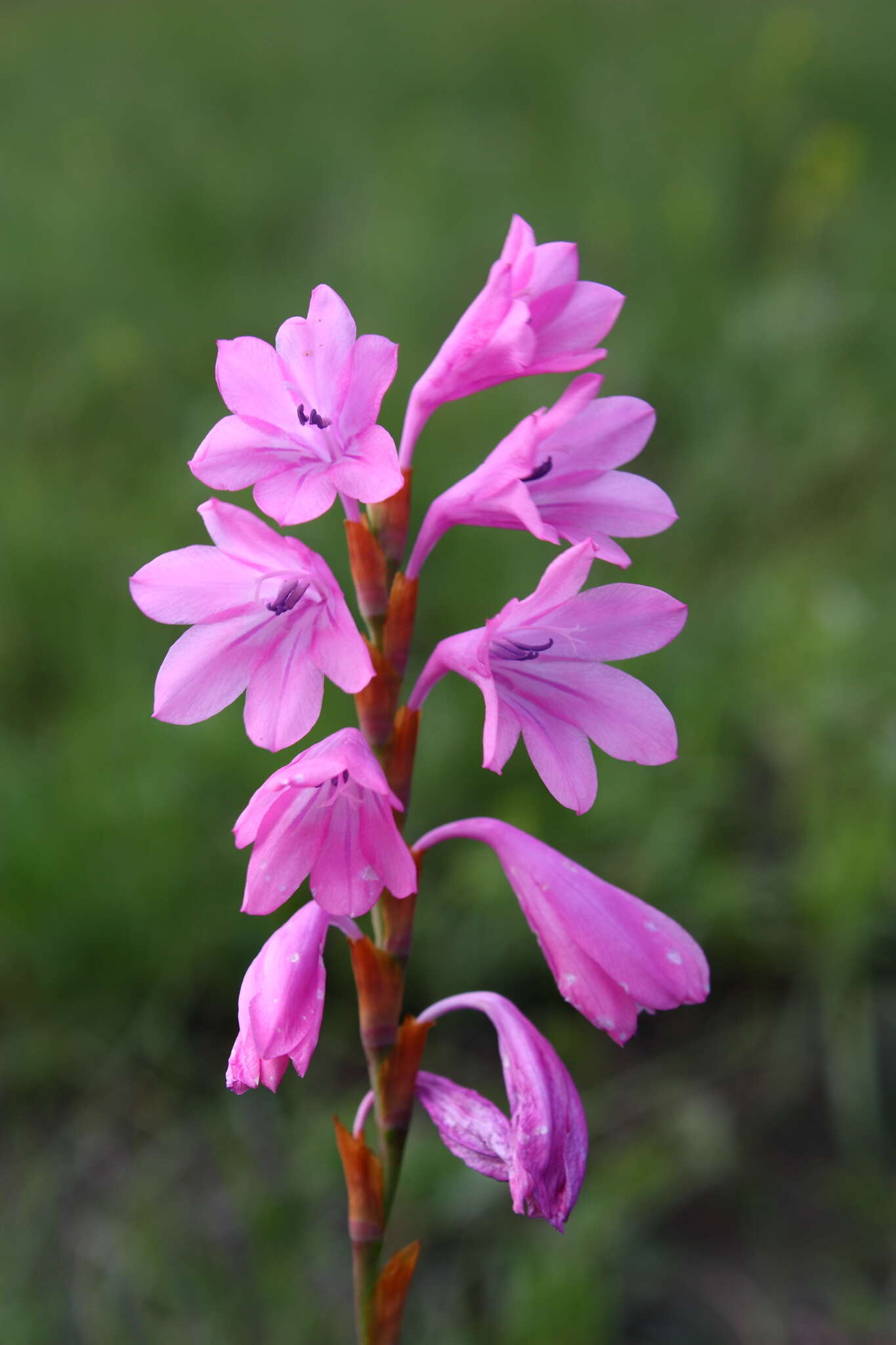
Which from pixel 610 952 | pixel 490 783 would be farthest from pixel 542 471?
pixel 490 783

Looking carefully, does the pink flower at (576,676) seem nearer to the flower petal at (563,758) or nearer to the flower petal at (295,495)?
the flower petal at (563,758)

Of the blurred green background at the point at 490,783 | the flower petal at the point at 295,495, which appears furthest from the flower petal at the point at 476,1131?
the blurred green background at the point at 490,783

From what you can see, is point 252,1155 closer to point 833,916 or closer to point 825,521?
point 833,916

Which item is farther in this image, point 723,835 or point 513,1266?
point 723,835

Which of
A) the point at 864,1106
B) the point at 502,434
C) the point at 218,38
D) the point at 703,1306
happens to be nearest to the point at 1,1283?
the point at 703,1306

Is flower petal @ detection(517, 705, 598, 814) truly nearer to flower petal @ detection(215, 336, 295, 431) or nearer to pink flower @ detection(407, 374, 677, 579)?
pink flower @ detection(407, 374, 677, 579)

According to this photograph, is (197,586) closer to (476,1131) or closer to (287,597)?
(287,597)

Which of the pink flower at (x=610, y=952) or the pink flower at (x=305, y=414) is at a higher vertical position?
the pink flower at (x=305, y=414)
